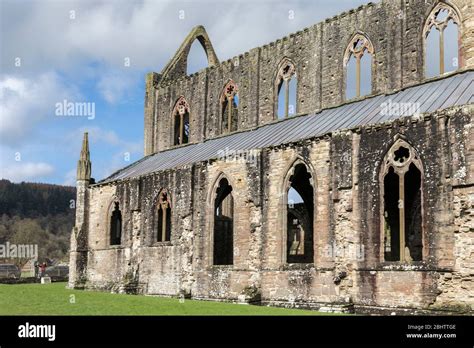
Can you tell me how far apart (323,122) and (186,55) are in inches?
595

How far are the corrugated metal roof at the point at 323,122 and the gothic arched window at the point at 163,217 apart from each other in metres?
1.50

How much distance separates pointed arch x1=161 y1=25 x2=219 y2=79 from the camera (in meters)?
33.5

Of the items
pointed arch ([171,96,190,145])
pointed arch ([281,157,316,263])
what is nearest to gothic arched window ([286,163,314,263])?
pointed arch ([281,157,316,263])

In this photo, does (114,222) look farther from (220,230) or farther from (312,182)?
(312,182)

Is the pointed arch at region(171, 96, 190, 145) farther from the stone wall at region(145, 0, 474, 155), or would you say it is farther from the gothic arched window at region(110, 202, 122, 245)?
the gothic arched window at region(110, 202, 122, 245)

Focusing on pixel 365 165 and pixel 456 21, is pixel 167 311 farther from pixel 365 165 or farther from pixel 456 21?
pixel 456 21

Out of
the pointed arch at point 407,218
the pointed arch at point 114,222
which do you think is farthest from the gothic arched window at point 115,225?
the pointed arch at point 407,218

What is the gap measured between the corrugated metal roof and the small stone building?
10cm

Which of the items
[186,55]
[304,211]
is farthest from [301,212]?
[186,55]

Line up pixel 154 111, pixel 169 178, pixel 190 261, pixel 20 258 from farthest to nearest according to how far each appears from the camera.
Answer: pixel 20 258 → pixel 154 111 → pixel 169 178 → pixel 190 261

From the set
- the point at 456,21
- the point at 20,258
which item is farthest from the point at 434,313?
the point at 20,258

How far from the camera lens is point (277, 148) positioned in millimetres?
19859

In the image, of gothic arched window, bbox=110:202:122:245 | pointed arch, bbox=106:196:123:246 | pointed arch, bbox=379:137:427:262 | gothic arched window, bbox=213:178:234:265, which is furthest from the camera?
gothic arched window, bbox=110:202:122:245
